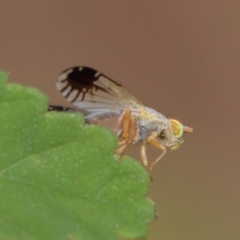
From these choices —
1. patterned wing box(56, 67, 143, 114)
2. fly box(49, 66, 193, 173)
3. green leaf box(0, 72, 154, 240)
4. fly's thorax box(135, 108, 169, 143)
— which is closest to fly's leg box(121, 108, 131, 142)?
fly box(49, 66, 193, 173)

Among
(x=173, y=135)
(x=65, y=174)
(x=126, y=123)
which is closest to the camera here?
(x=65, y=174)

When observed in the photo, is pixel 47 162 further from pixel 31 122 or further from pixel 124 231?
pixel 124 231

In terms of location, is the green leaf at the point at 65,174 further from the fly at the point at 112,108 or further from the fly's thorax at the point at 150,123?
the fly's thorax at the point at 150,123

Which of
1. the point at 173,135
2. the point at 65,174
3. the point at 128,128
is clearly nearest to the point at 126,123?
the point at 128,128

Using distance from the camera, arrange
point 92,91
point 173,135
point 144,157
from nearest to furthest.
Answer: point 144,157, point 92,91, point 173,135

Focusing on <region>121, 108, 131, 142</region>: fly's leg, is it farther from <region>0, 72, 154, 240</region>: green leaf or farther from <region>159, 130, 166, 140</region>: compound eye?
<region>0, 72, 154, 240</region>: green leaf

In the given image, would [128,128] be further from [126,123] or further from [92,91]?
[92,91]
